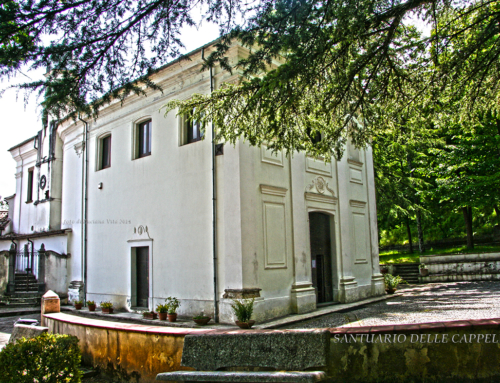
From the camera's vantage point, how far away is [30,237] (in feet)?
65.5

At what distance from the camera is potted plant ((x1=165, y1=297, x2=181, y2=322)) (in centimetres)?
1144

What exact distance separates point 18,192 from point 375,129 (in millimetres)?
21417

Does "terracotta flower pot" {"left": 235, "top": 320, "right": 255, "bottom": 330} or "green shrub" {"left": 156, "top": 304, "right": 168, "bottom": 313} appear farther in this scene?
"green shrub" {"left": 156, "top": 304, "right": 168, "bottom": 313}

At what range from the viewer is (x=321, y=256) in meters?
13.9

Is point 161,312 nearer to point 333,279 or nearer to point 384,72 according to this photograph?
point 333,279

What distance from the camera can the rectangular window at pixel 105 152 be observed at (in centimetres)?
1628

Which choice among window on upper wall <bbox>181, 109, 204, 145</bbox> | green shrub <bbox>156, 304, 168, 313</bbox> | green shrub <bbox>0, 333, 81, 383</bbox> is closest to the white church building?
window on upper wall <bbox>181, 109, 204, 145</bbox>

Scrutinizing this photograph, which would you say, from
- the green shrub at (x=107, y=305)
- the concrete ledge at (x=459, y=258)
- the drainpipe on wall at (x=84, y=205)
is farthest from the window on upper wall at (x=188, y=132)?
the concrete ledge at (x=459, y=258)

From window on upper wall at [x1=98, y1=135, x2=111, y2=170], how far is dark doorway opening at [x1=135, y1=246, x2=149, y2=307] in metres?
4.14

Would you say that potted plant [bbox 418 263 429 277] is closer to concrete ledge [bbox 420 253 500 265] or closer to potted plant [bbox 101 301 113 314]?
concrete ledge [bbox 420 253 500 265]

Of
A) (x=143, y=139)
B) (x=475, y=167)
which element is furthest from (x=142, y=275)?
(x=475, y=167)

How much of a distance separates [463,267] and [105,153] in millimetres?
17682

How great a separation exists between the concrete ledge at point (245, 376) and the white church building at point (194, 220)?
5.90 meters

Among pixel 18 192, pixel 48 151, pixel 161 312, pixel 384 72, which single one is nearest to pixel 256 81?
pixel 384 72
